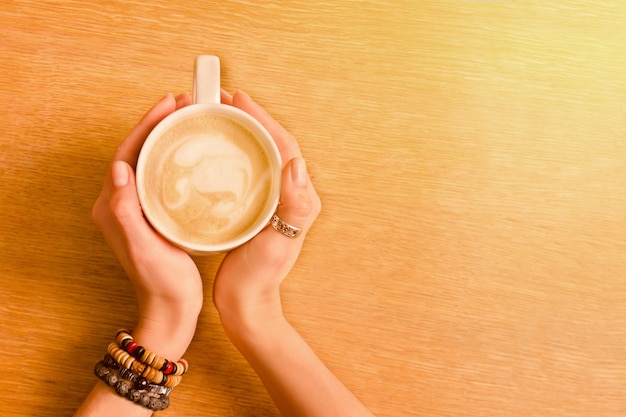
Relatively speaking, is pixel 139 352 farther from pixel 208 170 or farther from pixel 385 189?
pixel 385 189

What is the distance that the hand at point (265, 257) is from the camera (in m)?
0.65

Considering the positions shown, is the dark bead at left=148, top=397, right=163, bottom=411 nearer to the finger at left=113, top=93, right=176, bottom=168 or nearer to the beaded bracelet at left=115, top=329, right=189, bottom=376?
the beaded bracelet at left=115, top=329, right=189, bottom=376

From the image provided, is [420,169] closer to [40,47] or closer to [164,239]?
[164,239]

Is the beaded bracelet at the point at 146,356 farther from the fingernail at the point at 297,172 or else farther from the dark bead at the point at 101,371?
the fingernail at the point at 297,172

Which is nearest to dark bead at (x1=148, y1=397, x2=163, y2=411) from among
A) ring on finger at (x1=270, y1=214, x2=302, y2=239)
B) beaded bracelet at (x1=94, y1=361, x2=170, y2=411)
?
beaded bracelet at (x1=94, y1=361, x2=170, y2=411)

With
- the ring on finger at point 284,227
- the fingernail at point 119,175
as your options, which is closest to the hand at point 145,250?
the fingernail at point 119,175

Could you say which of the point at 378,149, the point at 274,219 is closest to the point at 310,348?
the point at 274,219

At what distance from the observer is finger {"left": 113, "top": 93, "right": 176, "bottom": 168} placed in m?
0.66

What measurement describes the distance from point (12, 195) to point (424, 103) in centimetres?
58

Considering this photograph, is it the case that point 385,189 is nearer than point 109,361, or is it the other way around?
point 109,361

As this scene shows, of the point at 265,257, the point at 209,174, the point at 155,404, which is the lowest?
the point at 155,404

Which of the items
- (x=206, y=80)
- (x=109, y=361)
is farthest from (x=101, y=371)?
(x=206, y=80)

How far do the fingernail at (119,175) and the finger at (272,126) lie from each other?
17 centimetres

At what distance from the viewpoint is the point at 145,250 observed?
24.9 inches
